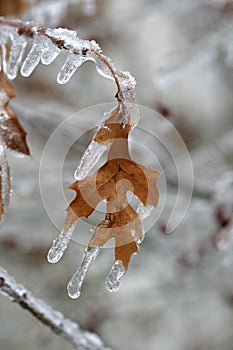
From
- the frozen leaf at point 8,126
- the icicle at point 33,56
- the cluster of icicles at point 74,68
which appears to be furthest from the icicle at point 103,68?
the frozen leaf at point 8,126

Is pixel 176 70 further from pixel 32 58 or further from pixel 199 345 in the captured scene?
pixel 199 345

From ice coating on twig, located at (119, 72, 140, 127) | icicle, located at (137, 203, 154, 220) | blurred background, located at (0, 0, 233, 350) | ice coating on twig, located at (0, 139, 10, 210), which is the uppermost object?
blurred background, located at (0, 0, 233, 350)

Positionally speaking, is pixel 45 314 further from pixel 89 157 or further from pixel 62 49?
pixel 62 49

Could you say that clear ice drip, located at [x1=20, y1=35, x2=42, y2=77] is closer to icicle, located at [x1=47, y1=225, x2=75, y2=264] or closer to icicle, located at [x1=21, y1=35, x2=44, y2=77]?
icicle, located at [x1=21, y1=35, x2=44, y2=77]

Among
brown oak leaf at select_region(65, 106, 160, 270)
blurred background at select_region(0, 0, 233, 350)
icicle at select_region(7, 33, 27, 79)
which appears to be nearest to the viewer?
brown oak leaf at select_region(65, 106, 160, 270)

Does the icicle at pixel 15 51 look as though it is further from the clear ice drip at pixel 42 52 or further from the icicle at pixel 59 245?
the icicle at pixel 59 245

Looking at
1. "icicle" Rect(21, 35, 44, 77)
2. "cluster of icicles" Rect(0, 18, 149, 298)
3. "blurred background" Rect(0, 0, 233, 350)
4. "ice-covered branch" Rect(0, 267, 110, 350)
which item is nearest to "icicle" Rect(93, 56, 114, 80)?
"cluster of icicles" Rect(0, 18, 149, 298)

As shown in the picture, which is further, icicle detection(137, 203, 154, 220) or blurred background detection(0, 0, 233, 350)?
blurred background detection(0, 0, 233, 350)
